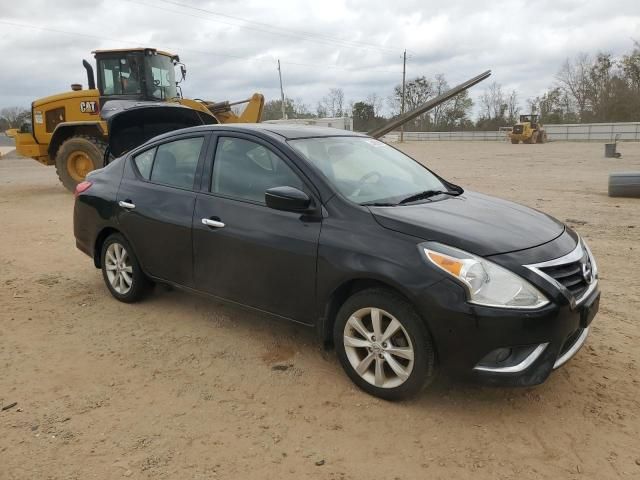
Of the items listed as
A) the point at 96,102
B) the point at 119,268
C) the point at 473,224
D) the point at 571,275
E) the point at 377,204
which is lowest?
the point at 119,268

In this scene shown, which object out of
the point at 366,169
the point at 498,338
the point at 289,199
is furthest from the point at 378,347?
→ the point at 366,169

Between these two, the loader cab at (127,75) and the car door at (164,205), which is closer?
the car door at (164,205)

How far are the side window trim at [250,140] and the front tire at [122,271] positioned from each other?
111 cm

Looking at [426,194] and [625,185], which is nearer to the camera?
[426,194]

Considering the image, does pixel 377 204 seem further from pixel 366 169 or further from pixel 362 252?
pixel 366 169

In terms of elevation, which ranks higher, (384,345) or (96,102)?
(96,102)

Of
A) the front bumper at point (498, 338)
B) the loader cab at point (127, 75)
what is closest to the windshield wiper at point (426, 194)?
the front bumper at point (498, 338)

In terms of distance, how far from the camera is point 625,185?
34.7 feet

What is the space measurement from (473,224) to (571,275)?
0.61m

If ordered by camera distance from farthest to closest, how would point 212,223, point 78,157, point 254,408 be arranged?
point 78,157 → point 212,223 → point 254,408

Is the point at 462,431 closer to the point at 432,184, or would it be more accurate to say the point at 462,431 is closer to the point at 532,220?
the point at 532,220

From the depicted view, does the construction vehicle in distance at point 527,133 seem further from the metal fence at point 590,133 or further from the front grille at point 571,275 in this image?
the front grille at point 571,275

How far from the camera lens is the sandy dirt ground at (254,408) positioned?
265 centimetres

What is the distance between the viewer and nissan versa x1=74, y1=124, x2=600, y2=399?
2850 mm
